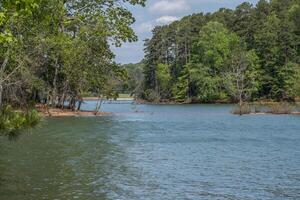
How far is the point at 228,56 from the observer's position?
125250 millimetres

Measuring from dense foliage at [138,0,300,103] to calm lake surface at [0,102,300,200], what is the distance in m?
63.7

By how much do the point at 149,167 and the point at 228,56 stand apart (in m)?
105

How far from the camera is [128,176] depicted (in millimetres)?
20406

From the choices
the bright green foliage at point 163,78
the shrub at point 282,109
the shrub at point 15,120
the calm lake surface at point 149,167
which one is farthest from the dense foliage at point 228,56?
the shrub at point 15,120

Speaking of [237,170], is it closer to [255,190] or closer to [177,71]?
[255,190]

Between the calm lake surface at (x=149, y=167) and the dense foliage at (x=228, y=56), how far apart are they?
63.7 m

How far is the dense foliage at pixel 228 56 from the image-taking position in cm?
11125

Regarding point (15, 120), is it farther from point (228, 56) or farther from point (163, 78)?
point (163, 78)

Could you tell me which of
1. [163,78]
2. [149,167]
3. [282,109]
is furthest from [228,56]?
[149,167]

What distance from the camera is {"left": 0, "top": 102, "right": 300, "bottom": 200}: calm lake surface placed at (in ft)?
56.3

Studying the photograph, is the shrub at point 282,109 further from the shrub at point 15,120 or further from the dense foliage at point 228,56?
the shrub at point 15,120

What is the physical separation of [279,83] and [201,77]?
17701mm

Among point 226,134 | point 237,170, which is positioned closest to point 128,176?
point 237,170

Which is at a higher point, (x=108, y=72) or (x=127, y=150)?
(x=108, y=72)
